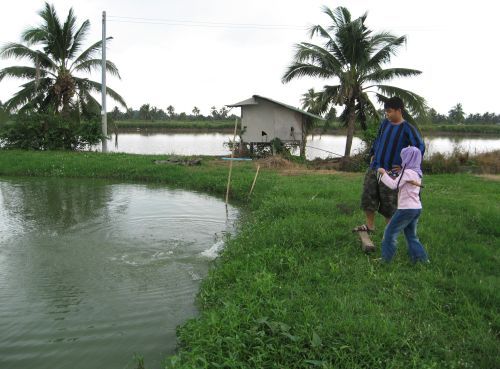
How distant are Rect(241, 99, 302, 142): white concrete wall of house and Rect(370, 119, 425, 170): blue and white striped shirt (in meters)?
14.8

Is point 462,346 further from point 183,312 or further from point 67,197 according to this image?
point 67,197

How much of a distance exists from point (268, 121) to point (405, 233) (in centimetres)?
1539

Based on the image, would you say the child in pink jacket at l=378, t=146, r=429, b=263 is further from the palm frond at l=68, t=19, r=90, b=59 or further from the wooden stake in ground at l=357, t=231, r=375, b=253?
the palm frond at l=68, t=19, r=90, b=59

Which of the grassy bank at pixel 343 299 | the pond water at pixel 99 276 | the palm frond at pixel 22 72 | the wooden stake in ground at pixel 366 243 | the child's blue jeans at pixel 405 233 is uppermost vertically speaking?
the palm frond at pixel 22 72

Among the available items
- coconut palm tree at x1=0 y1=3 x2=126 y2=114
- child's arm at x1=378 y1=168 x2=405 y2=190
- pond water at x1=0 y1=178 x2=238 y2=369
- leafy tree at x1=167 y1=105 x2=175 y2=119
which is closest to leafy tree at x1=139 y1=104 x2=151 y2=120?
leafy tree at x1=167 y1=105 x2=175 y2=119

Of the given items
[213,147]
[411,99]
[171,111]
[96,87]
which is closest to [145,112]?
[171,111]

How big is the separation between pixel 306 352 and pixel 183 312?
188 cm

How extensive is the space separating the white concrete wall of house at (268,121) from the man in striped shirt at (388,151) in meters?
14.4

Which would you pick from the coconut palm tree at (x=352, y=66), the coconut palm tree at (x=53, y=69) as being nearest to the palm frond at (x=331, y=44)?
the coconut palm tree at (x=352, y=66)

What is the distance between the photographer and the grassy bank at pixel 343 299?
126 inches

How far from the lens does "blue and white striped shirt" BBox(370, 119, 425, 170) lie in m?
4.73

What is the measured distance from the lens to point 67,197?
11.3 metres

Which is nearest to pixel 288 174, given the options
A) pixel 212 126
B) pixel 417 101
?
pixel 417 101

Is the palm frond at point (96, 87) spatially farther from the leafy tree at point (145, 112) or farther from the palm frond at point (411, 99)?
the leafy tree at point (145, 112)
